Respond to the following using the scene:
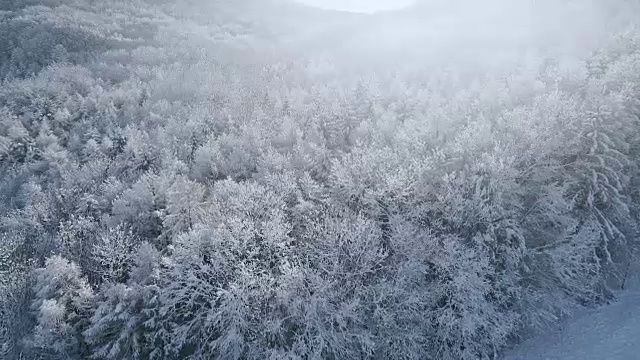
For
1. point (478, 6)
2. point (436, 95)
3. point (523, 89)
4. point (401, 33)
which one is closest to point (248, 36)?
point (401, 33)

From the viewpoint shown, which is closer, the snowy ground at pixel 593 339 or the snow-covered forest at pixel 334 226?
the snow-covered forest at pixel 334 226

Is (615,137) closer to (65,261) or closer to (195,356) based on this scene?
(195,356)

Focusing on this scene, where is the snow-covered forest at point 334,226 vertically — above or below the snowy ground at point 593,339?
above

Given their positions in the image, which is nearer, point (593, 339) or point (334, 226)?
point (334, 226)

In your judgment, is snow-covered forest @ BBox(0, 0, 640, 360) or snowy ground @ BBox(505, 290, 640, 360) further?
snowy ground @ BBox(505, 290, 640, 360)

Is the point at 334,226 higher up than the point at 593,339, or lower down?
higher up

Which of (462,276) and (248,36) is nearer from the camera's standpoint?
(462,276)

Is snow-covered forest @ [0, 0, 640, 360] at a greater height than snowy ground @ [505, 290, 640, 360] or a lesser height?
greater

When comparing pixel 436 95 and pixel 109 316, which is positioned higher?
pixel 436 95
